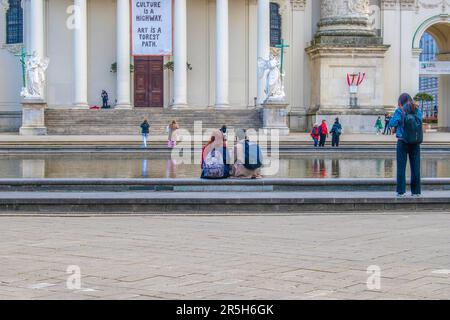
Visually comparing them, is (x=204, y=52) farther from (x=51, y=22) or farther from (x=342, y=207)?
(x=342, y=207)

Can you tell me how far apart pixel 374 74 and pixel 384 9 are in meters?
5.79

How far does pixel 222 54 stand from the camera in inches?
2041

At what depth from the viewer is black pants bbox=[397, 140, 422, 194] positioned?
14969 mm

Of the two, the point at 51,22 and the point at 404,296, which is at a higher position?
the point at 51,22

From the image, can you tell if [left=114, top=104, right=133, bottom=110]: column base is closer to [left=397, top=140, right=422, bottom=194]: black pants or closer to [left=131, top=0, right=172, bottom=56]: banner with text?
[left=131, top=0, right=172, bottom=56]: banner with text

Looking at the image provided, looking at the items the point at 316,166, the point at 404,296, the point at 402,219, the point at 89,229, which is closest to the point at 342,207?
the point at 402,219

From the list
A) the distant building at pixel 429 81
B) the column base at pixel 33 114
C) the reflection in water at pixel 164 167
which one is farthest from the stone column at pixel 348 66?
the distant building at pixel 429 81

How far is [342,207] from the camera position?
589 inches

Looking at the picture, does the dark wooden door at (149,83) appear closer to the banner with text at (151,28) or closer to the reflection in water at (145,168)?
the banner with text at (151,28)

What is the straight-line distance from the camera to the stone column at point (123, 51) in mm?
51625

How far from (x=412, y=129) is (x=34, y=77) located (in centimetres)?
3674

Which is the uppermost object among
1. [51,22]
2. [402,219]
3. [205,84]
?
[51,22]

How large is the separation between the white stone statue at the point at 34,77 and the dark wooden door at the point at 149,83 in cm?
741
